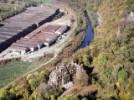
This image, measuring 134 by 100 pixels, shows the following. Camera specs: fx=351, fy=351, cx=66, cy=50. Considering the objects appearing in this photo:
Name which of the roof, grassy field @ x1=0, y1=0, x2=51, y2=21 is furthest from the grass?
grassy field @ x1=0, y1=0, x2=51, y2=21

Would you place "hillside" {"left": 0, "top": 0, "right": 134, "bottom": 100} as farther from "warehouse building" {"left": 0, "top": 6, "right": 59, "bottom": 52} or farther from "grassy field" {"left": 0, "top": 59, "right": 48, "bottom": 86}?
"warehouse building" {"left": 0, "top": 6, "right": 59, "bottom": 52}

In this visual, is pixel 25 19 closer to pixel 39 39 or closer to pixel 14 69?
pixel 39 39

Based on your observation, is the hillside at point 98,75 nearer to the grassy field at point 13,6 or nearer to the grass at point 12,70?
the grass at point 12,70

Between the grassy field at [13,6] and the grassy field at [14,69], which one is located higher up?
the grassy field at [13,6]

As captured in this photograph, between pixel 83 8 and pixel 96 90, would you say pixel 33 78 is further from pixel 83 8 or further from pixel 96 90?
pixel 83 8

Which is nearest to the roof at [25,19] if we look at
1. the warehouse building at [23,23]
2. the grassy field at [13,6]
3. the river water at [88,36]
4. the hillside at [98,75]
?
the warehouse building at [23,23]
